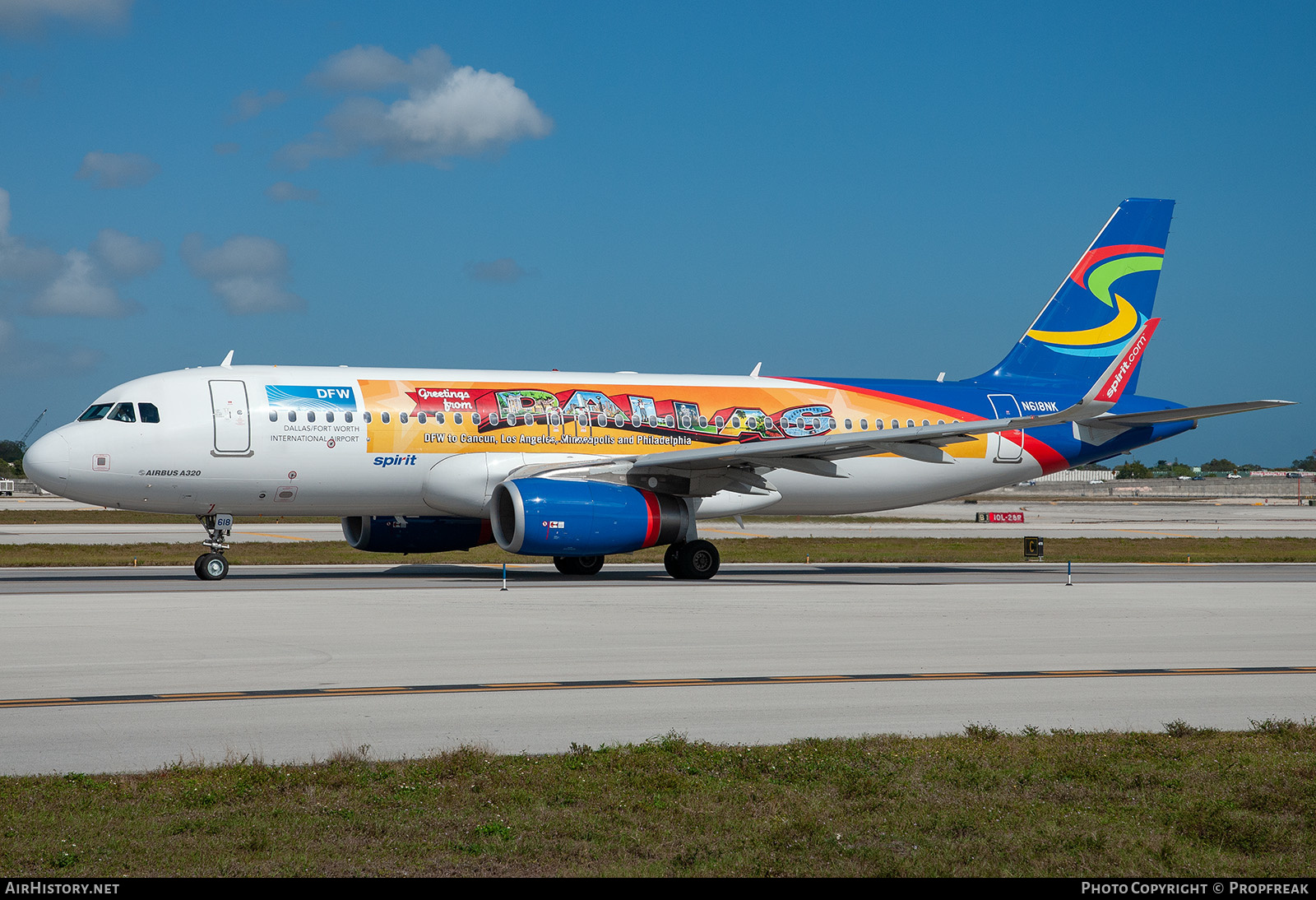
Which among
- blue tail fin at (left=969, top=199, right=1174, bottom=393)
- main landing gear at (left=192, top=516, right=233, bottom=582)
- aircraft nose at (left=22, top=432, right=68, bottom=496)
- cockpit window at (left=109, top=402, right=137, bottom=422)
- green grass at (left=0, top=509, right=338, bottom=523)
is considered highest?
blue tail fin at (left=969, top=199, right=1174, bottom=393)

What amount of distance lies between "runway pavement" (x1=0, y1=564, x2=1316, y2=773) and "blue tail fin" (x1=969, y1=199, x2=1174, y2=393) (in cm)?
982

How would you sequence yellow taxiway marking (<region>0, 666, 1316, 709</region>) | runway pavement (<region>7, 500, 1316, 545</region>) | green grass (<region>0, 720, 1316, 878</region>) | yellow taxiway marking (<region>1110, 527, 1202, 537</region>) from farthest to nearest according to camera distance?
yellow taxiway marking (<region>1110, 527, 1202, 537</region>)
runway pavement (<region>7, 500, 1316, 545</region>)
yellow taxiway marking (<region>0, 666, 1316, 709</region>)
green grass (<region>0, 720, 1316, 878</region>)

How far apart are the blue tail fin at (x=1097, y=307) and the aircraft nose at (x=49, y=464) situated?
2171 cm

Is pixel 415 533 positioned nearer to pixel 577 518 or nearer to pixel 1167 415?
pixel 577 518

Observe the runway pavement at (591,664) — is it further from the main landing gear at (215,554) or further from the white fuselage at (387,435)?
the white fuselage at (387,435)

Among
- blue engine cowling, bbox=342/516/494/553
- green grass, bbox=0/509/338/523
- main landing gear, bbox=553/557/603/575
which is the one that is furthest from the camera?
green grass, bbox=0/509/338/523

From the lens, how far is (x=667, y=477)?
2606 centimetres

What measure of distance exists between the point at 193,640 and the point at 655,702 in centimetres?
673

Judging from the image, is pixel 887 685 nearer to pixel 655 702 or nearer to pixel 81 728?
pixel 655 702

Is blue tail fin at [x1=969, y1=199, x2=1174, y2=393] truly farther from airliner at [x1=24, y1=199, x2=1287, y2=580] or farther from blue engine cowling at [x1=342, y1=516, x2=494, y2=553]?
blue engine cowling at [x1=342, y1=516, x2=494, y2=553]

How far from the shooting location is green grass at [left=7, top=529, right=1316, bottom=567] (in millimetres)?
31719

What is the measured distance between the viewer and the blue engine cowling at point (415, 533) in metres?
26.5

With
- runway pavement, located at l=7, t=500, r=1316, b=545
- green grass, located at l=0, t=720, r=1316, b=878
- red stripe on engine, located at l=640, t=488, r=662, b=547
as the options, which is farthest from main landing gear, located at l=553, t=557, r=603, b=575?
green grass, located at l=0, t=720, r=1316, b=878

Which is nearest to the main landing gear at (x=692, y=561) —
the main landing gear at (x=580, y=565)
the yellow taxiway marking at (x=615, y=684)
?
the main landing gear at (x=580, y=565)
